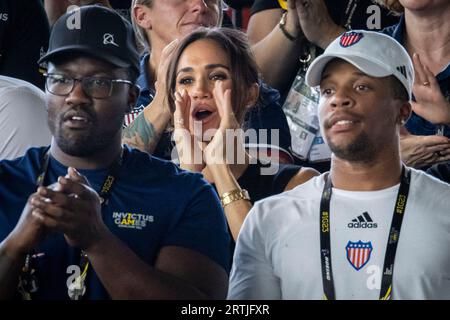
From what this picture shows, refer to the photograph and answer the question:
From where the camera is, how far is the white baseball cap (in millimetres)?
3174

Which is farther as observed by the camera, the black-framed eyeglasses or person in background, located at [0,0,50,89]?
person in background, located at [0,0,50,89]

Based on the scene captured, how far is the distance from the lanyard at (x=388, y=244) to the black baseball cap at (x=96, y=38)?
74cm

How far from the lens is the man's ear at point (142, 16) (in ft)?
14.1

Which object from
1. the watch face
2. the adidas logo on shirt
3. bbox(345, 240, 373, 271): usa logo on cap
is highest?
the watch face

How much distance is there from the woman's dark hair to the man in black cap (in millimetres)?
587

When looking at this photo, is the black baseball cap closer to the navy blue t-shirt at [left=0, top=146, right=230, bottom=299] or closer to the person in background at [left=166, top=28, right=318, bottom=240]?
the navy blue t-shirt at [left=0, top=146, right=230, bottom=299]

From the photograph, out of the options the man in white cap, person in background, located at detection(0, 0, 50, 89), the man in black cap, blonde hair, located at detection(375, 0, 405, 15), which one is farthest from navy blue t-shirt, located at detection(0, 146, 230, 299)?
blonde hair, located at detection(375, 0, 405, 15)

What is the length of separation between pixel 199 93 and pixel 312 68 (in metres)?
0.65

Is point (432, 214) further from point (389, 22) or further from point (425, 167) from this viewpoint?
point (389, 22)

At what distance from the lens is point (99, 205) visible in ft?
9.37

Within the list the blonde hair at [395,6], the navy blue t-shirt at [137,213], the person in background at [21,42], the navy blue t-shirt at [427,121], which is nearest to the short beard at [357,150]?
the navy blue t-shirt at [137,213]

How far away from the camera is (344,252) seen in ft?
9.70

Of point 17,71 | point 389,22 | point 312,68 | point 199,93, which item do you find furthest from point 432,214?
point 17,71
